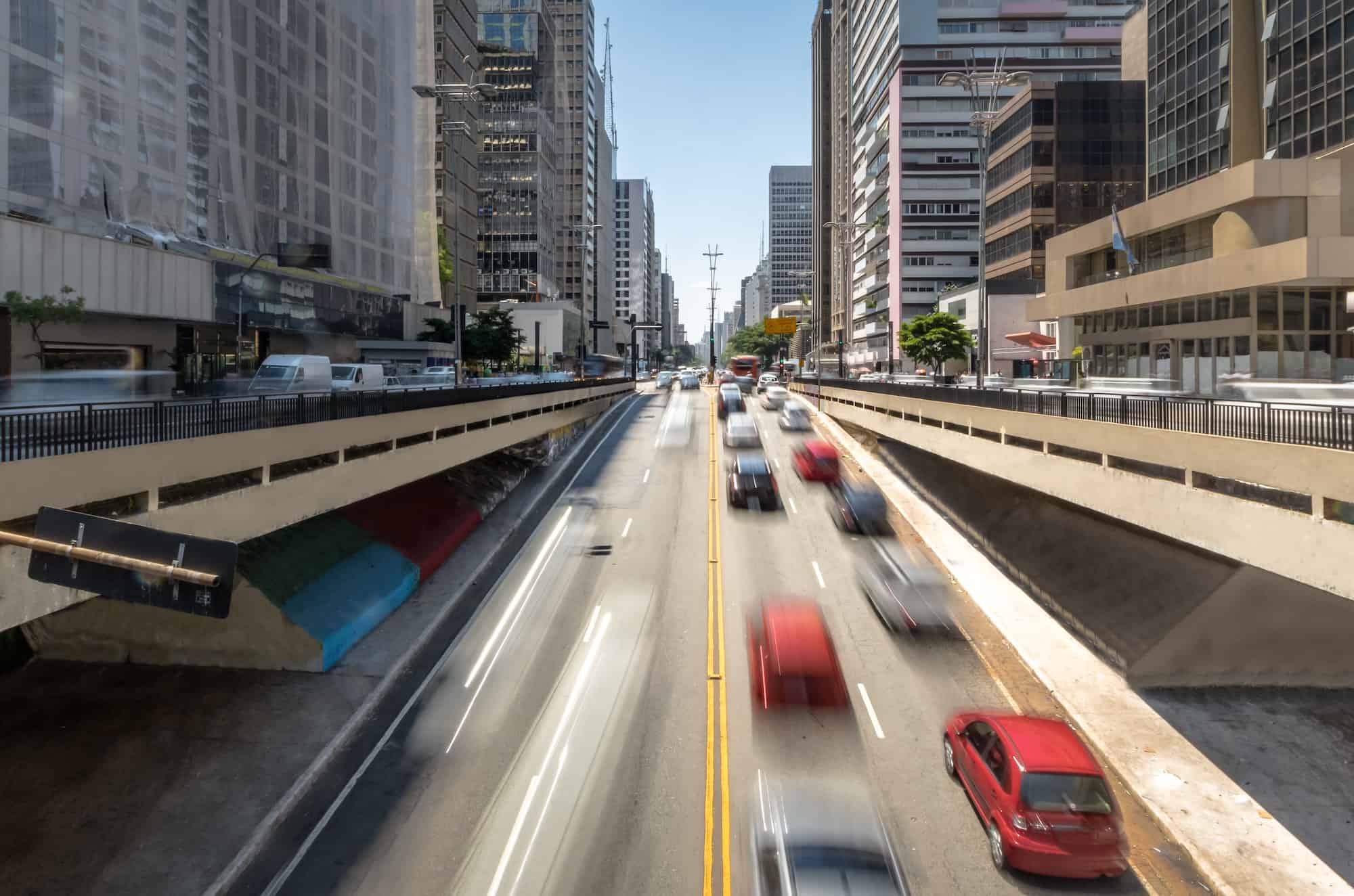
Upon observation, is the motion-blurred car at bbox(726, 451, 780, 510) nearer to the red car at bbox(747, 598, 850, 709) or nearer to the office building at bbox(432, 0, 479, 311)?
the red car at bbox(747, 598, 850, 709)

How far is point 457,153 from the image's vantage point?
328ft

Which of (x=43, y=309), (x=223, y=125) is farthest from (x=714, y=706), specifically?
(x=223, y=125)

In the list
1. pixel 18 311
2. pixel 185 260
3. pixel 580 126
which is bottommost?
pixel 18 311

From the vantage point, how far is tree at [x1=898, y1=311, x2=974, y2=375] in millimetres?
74500

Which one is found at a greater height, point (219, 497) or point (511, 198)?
point (511, 198)

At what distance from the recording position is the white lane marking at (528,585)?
70.2 feet

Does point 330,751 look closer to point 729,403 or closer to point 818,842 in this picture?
point 818,842

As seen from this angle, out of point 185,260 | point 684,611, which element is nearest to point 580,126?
point 185,260

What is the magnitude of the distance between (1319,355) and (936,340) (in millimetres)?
37249

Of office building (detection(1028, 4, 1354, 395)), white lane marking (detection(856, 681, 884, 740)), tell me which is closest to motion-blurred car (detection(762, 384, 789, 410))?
office building (detection(1028, 4, 1354, 395))

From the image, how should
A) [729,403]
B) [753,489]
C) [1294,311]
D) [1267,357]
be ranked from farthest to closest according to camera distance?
1. [729,403]
2. [1267,357]
3. [1294,311]
4. [753,489]

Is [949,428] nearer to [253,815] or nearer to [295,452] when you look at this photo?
[295,452]

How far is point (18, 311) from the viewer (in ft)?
99.8

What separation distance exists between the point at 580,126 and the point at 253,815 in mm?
170884
